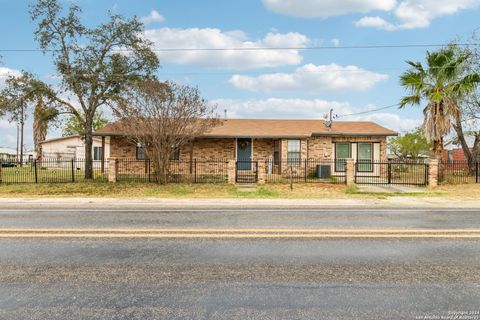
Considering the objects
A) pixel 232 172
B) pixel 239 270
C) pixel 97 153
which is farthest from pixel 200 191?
pixel 97 153

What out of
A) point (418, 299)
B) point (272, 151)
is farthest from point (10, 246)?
point (272, 151)

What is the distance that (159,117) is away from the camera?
17422 mm

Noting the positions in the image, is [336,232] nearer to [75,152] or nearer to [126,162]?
[126,162]

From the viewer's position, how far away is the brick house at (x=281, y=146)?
2323 cm

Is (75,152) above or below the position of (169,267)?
above

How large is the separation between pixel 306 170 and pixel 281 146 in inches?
85.2

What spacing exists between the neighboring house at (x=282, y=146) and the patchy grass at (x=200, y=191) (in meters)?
4.82

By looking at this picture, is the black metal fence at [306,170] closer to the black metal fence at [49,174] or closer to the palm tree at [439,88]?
the palm tree at [439,88]

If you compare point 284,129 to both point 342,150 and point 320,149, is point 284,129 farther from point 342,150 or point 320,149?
point 342,150

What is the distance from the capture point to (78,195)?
15.8 metres

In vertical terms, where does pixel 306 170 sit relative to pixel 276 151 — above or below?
below

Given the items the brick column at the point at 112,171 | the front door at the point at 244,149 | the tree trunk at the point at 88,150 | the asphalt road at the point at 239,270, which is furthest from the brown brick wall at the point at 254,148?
the asphalt road at the point at 239,270

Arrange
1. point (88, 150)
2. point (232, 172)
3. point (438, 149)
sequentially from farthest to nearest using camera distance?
point (88, 150), point (438, 149), point (232, 172)

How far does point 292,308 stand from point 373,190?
14575 mm
